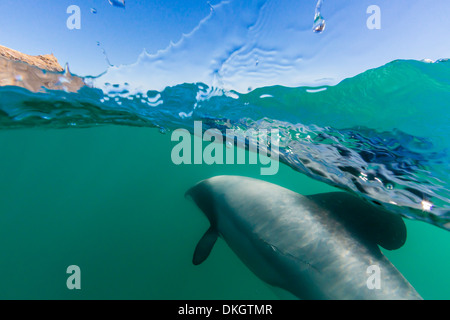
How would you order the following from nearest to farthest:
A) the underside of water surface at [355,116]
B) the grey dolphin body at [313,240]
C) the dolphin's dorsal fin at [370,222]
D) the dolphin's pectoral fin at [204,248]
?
1. the grey dolphin body at [313,240]
2. the dolphin's dorsal fin at [370,222]
3. the underside of water surface at [355,116]
4. the dolphin's pectoral fin at [204,248]

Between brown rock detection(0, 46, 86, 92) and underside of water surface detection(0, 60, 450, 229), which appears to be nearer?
underside of water surface detection(0, 60, 450, 229)

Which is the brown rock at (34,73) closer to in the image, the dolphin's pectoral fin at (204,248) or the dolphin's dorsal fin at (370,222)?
the dolphin's pectoral fin at (204,248)

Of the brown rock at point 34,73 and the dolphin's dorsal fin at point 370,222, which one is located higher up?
the brown rock at point 34,73

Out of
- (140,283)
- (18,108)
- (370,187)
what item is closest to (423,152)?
(370,187)

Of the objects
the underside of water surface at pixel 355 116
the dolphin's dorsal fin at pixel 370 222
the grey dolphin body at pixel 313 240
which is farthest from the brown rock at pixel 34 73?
the dolphin's dorsal fin at pixel 370 222

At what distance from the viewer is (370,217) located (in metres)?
3.81

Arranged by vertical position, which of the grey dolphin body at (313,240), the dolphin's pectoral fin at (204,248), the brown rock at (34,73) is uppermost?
the brown rock at (34,73)

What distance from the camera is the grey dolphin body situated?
9.87 ft

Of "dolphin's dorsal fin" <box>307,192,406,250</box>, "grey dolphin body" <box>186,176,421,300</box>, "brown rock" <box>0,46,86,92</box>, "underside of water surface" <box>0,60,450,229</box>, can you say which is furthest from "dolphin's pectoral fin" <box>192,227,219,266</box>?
"brown rock" <box>0,46,86,92</box>

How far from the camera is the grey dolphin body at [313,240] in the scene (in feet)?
9.87

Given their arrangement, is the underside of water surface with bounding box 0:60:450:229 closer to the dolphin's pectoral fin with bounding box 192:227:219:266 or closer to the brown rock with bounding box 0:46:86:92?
the brown rock with bounding box 0:46:86:92
